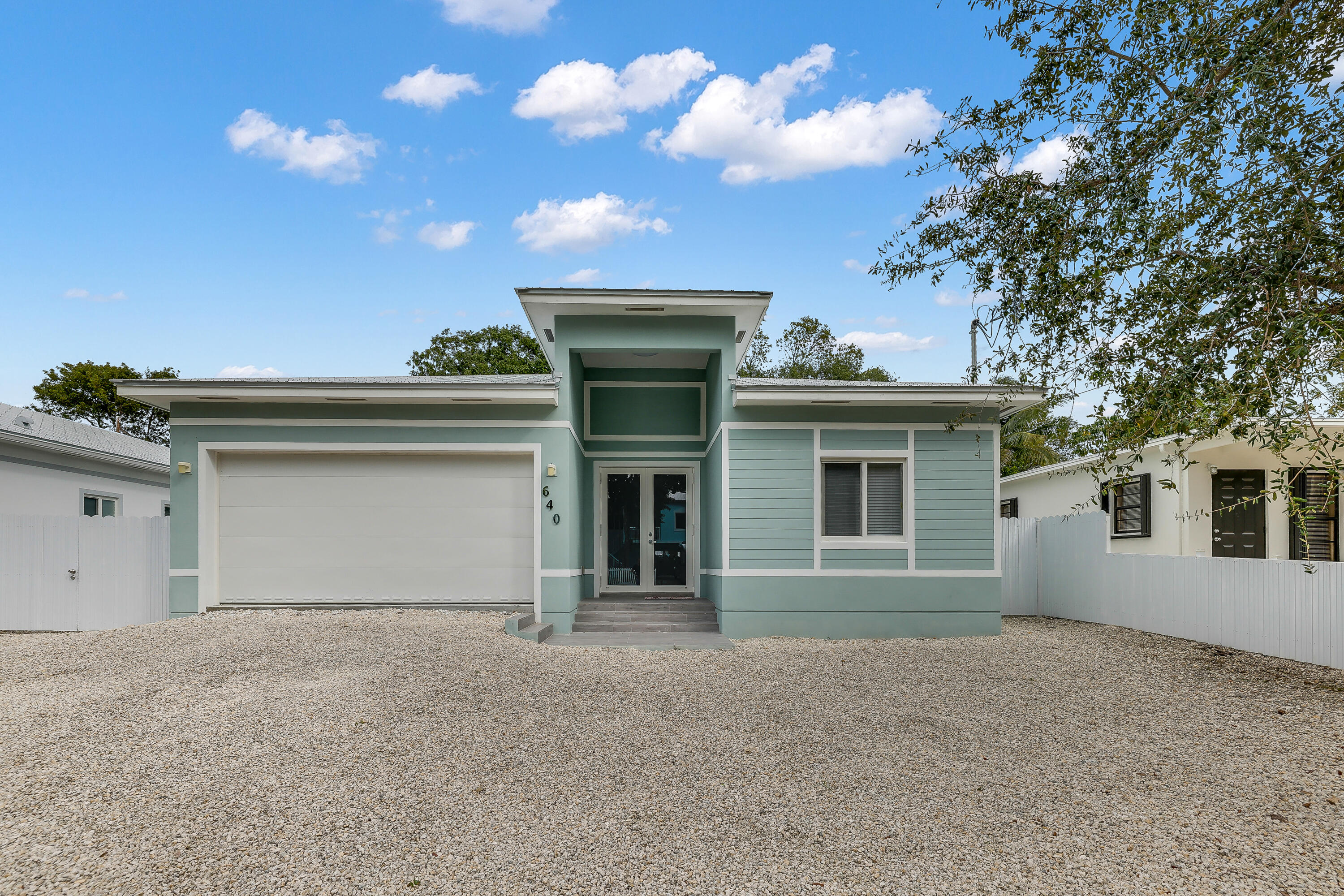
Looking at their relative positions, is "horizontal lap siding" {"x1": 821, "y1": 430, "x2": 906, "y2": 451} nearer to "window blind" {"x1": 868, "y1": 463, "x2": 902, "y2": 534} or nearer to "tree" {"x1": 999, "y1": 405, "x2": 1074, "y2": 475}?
"window blind" {"x1": 868, "y1": 463, "x2": 902, "y2": 534}

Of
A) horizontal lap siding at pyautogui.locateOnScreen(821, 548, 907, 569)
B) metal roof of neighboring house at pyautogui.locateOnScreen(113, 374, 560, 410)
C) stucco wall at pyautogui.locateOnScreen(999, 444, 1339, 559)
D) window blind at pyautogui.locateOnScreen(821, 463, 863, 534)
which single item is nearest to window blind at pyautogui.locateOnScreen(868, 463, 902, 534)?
window blind at pyautogui.locateOnScreen(821, 463, 863, 534)

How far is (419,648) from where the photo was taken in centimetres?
644

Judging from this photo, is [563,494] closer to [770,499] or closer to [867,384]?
[770,499]

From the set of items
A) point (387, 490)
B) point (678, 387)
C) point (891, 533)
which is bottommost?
point (891, 533)

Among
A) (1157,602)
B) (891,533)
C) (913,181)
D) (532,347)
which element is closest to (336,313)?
(532,347)

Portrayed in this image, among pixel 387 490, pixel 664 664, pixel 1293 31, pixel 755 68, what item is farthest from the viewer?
pixel 755 68

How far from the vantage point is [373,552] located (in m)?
8.71

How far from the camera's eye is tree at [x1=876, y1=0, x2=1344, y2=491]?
414 cm

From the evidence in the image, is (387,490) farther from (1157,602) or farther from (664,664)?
(1157,602)

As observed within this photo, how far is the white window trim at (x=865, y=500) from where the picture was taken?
876 centimetres

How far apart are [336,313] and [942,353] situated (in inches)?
604

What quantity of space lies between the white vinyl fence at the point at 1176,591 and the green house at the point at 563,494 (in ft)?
7.49

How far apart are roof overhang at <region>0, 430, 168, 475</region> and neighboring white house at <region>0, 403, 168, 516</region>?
0.01 metres

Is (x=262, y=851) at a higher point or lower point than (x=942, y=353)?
lower
